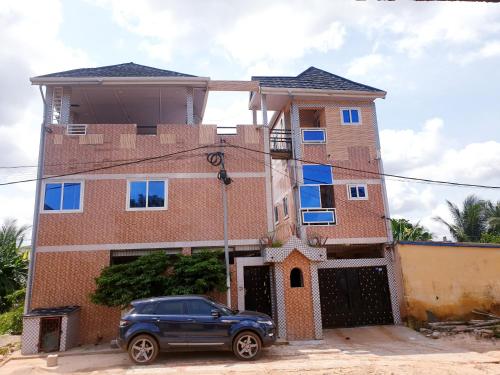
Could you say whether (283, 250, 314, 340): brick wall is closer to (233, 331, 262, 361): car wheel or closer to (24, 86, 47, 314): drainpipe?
(233, 331, 262, 361): car wheel

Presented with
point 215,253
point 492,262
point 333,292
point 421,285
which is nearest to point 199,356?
point 215,253

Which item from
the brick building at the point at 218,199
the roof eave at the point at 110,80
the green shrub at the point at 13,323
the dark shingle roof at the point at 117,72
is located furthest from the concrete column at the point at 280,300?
the green shrub at the point at 13,323

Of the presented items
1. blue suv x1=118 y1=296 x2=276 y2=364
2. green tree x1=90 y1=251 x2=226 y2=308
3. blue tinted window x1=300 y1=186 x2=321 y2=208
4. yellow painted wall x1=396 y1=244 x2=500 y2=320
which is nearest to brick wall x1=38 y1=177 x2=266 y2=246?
green tree x1=90 y1=251 x2=226 y2=308

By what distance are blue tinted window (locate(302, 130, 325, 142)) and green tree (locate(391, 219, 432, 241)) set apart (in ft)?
56.1

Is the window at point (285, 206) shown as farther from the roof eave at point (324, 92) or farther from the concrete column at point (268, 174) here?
the roof eave at point (324, 92)

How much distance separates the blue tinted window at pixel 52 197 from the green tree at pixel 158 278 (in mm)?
3431

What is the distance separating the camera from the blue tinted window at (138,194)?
15008mm

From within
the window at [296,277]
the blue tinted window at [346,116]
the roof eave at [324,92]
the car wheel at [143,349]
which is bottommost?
the car wheel at [143,349]

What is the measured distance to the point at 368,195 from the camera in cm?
1669

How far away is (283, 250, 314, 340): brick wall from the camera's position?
13109 millimetres

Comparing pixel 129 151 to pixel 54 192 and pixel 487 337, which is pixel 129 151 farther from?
pixel 487 337

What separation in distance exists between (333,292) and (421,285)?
3412 millimetres

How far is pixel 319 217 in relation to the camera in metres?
16.2

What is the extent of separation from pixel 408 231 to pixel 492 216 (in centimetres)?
617
